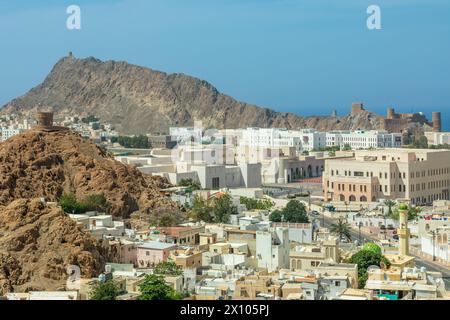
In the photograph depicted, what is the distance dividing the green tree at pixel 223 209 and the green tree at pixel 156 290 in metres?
10.8

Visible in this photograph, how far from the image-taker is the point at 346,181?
35.8m

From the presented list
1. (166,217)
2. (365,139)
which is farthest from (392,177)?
(365,139)

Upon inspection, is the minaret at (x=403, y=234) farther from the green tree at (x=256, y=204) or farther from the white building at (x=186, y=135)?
the white building at (x=186, y=135)

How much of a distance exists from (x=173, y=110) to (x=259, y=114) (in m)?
11.2

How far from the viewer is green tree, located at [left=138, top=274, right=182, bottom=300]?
523 inches

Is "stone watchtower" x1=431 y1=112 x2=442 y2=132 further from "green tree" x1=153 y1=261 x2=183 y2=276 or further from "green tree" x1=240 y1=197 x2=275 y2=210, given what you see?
"green tree" x1=153 y1=261 x2=183 y2=276

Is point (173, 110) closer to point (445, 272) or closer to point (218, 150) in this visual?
point (218, 150)

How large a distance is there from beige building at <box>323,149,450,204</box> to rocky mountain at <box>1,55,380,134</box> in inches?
1884

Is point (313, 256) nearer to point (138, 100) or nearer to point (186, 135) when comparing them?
point (186, 135)

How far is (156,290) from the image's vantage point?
13516 mm

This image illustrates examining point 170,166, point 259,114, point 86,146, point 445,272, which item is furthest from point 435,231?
point 259,114

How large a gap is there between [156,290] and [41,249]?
5.02 metres

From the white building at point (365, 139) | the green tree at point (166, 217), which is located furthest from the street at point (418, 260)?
the white building at point (365, 139)

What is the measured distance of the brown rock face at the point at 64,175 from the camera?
25.1 m
